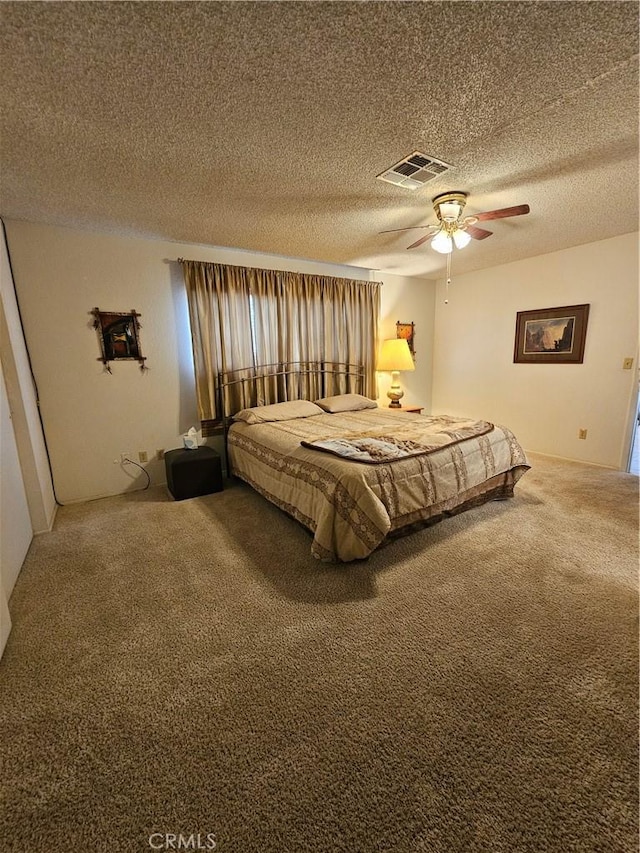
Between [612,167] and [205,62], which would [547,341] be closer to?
[612,167]

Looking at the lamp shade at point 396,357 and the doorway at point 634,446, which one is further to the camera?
the lamp shade at point 396,357

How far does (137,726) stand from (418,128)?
3.02m

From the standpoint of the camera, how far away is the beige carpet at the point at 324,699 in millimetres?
1010

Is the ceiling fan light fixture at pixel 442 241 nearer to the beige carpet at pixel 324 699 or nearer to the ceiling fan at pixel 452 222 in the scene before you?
the ceiling fan at pixel 452 222

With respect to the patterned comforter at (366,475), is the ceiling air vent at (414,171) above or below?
above

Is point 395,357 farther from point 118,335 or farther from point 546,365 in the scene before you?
point 118,335

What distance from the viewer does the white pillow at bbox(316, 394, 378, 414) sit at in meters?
4.15

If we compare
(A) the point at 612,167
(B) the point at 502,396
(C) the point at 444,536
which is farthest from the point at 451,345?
(C) the point at 444,536

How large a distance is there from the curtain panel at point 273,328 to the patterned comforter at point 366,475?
693mm

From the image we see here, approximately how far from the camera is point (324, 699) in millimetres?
1371

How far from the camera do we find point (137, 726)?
1.28 m

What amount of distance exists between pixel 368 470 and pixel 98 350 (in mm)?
2878

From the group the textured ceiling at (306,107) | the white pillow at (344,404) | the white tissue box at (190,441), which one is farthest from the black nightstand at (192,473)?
the textured ceiling at (306,107)

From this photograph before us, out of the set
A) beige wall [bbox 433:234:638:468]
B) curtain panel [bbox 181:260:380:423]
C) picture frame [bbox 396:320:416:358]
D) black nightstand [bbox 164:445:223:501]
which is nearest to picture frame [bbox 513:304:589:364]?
beige wall [bbox 433:234:638:468]
